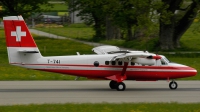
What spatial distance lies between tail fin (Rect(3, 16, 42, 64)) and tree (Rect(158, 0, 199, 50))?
17950 mm

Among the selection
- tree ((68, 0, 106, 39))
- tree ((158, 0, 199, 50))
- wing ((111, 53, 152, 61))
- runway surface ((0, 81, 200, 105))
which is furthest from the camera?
tree ((68, 0, 106, 39))

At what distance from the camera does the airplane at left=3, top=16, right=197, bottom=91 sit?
23.1m

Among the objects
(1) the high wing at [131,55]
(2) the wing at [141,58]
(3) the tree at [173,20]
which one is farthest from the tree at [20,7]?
(2) the wing at [141,58]

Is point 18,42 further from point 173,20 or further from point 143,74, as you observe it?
point 173,20

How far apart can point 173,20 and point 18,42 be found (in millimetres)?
23384

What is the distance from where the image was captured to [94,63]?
2384 cm

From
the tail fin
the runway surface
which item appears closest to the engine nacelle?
the runway surface

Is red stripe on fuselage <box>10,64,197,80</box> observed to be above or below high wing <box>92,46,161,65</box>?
below

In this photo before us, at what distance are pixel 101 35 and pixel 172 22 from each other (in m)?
22.7

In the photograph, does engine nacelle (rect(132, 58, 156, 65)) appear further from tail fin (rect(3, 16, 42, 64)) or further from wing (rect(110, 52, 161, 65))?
tail fin (rect(3, 16, 42, 64))

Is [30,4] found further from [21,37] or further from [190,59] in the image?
[21,37]

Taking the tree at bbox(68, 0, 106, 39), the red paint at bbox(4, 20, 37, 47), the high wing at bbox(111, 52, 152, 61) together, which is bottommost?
the tree at bbox(68, 0, 106, 39)

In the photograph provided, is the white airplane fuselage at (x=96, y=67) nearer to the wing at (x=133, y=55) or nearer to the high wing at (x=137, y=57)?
the high wing at (x=137, y=57)
